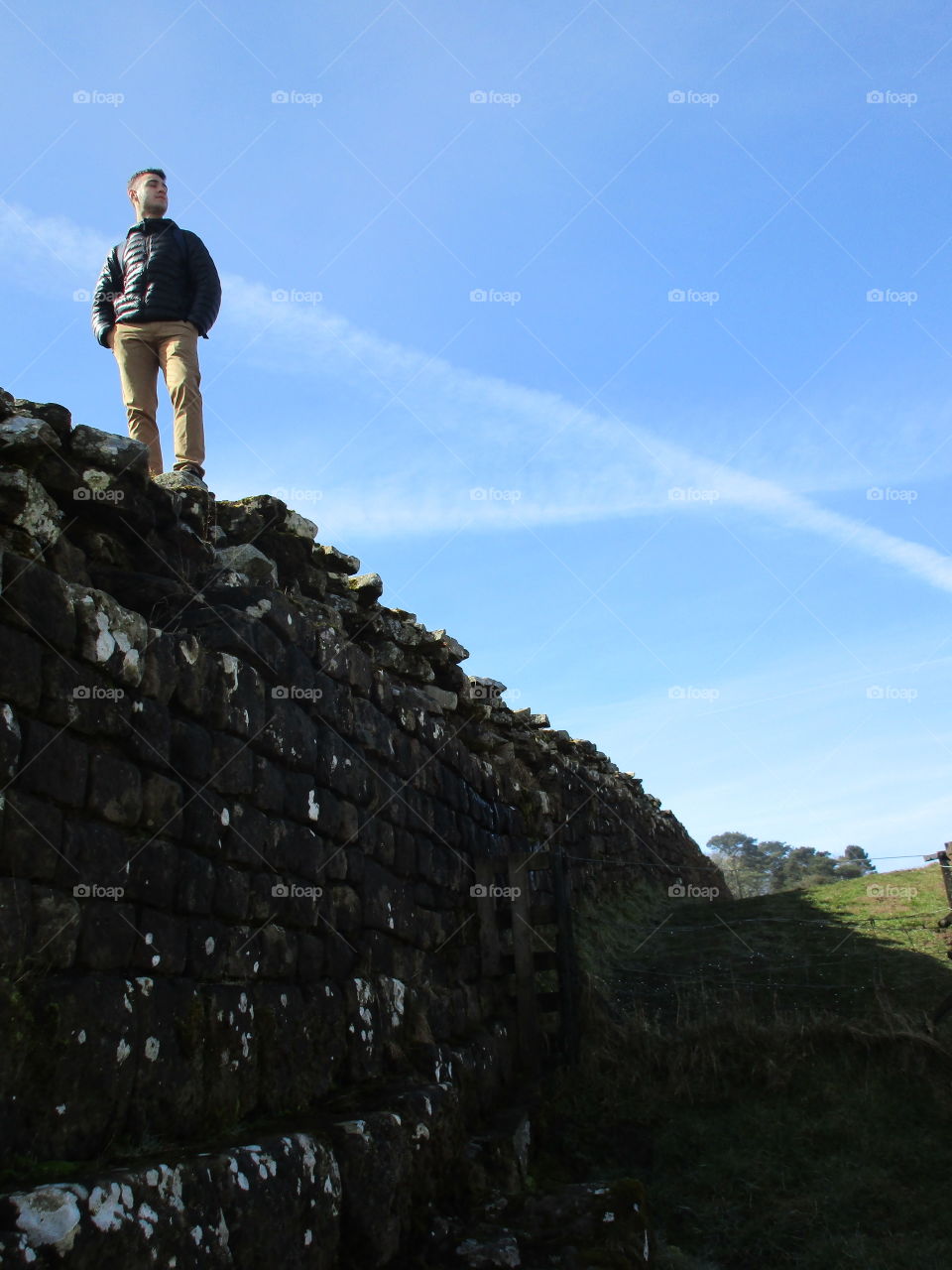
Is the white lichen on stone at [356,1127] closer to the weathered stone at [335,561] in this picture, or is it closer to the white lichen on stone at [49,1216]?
the white lichen on stone at [49,1216]

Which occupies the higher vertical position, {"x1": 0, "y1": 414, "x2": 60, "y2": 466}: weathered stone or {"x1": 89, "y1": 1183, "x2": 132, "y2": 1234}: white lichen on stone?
{"x1": 0, "y1": 414, "x2": 60, "y2": 466}: weathered stone

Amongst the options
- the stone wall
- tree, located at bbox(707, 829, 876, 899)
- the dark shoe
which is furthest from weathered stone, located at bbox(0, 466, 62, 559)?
tree, located at bbox(707, 829, 876, 899)

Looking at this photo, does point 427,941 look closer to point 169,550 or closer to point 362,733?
point 362,733

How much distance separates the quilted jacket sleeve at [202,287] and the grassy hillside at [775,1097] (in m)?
6.44

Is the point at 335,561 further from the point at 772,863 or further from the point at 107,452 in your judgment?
the point at 772,863

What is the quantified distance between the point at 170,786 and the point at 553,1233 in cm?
276

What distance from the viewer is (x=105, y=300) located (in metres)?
8.68

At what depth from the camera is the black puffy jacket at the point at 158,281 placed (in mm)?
8414

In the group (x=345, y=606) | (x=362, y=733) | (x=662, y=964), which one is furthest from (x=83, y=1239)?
(x=662, y=964)

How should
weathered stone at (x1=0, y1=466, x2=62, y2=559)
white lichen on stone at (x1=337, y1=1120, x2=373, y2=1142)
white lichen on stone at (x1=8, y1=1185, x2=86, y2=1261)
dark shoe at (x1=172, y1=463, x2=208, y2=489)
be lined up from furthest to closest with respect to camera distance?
dark shoe at (x1=172, y1=463, x2=208, y2=489)
white lichen on stone at (x1=337, y1=1120, x2=373, y2=1142)
weathered stone at (x1=0, y1=466, x2=62, y2=559)
white lichen on stone at (x1=8, y1=1185, x2=86, y2=1261)

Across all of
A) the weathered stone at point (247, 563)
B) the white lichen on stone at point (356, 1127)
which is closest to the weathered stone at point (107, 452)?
the weathered stone at point (247, 563)

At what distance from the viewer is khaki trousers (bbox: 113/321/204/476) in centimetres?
819

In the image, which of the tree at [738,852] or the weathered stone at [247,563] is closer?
the weathered stone at [247,563]

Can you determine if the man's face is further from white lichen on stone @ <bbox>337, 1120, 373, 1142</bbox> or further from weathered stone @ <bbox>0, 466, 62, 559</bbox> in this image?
white lichen on stone @ <bbox>337, 1120, 373, 1142</bbox>
